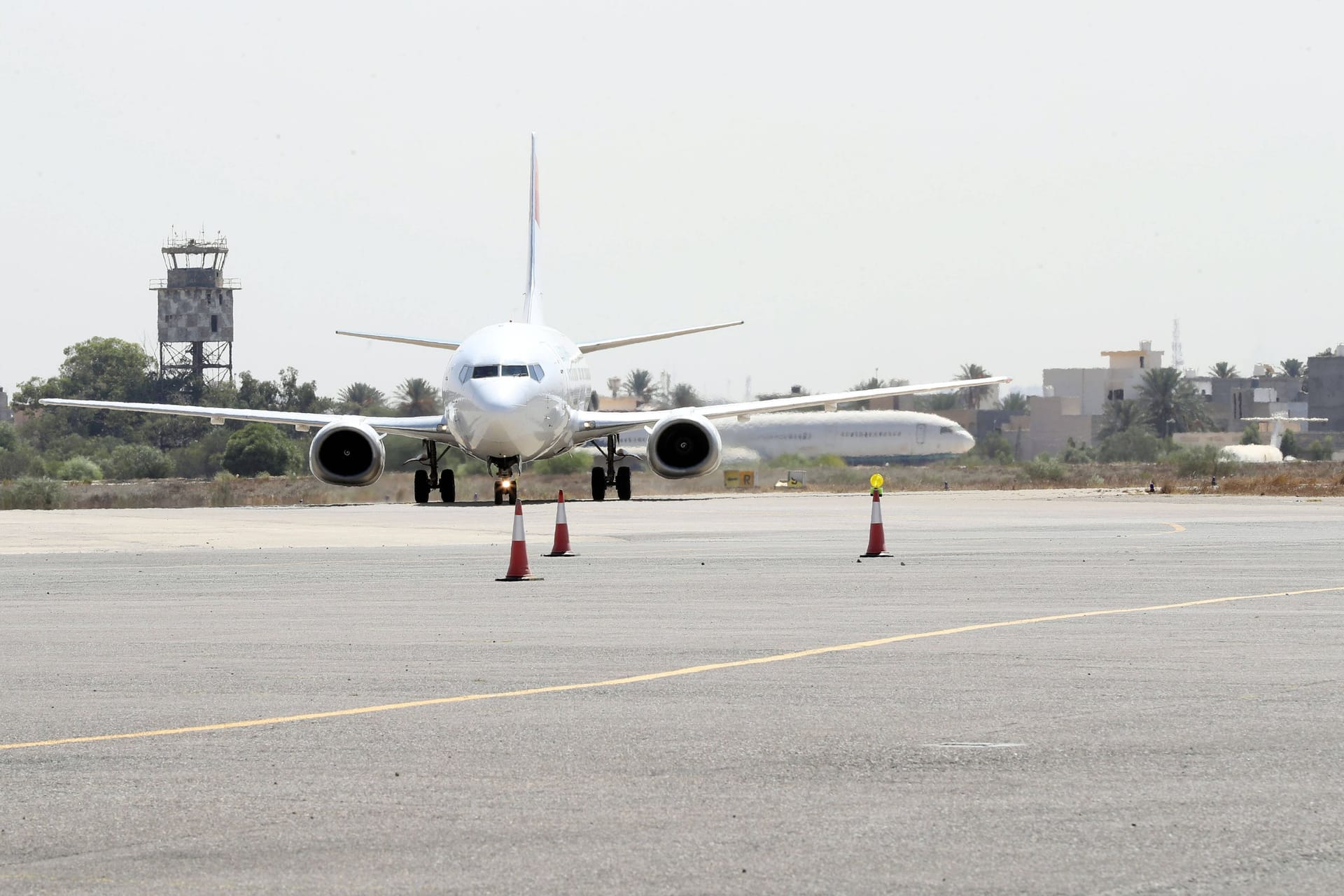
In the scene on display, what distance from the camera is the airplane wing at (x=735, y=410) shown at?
143ft

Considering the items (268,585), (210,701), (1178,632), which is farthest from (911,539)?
(210,701)

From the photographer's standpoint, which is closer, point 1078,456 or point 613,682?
point 613,682

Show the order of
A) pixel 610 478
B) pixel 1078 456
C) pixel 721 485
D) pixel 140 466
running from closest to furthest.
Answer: pixel 610 478 < pixel 721 485 < pixel 140 466 < pixel 1078 456

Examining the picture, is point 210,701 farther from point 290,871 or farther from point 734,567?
point 734,567

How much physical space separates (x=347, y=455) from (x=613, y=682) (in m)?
32.4

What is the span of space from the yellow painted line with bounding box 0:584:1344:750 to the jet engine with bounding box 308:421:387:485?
2861 centimetres

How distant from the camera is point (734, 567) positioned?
1995 centimetres

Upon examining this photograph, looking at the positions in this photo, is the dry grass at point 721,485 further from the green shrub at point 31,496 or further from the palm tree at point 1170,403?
the palm tree at point 1170,403

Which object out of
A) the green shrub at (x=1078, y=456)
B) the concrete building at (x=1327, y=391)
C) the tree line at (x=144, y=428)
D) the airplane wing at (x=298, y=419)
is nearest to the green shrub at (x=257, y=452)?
the tree line at (x=144, y=428)

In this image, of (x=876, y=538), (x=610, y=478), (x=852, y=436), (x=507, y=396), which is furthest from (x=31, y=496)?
(x=852, y=436)

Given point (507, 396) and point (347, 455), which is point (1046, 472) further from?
point (507, 396)

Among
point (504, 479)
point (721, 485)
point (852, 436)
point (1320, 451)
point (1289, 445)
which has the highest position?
point (1289, 445)

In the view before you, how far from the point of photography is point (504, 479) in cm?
4047

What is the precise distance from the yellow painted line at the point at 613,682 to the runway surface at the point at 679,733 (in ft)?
0.13
